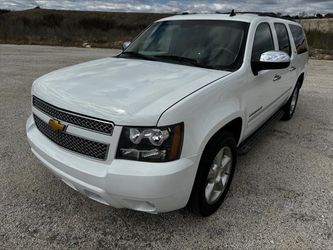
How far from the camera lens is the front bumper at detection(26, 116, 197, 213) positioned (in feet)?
7.26

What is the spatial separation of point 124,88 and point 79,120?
1.50 feet

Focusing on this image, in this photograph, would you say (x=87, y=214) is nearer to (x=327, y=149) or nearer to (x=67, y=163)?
(x=67, y=163)

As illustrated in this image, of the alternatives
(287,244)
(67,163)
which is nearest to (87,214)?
(67,163)

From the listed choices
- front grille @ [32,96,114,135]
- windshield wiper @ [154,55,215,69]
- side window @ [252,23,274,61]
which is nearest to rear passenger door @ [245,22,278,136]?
side window @ [252,23,274,61]

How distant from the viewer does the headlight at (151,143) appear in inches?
88.1

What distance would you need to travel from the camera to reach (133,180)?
221 cm

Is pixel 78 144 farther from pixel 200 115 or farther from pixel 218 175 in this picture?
pixel 218 175

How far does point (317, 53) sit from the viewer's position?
56.7ft

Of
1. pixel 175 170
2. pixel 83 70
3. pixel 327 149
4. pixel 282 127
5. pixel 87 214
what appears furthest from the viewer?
pixel 282 127

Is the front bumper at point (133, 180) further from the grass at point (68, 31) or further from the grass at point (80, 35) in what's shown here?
the grass at point (68, 31)

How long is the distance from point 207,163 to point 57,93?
135 cm

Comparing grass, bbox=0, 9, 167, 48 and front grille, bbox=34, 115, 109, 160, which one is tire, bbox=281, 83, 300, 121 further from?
grass, bbox=0, 9, 167, 48

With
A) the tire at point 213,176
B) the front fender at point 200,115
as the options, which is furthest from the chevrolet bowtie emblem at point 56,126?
the tire at point 213,176

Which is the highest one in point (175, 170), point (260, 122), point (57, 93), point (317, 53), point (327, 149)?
point (57, 93)
